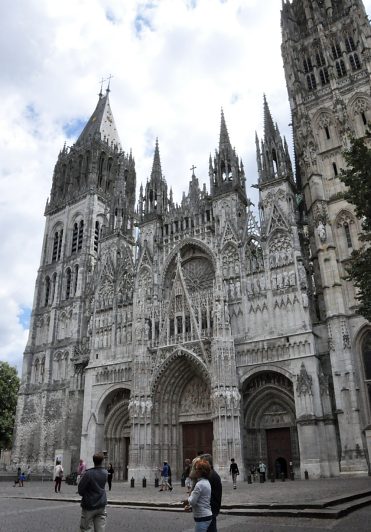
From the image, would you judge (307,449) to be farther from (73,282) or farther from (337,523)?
(73,282)

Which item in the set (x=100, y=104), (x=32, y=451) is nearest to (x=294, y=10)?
(x=100, y=104)

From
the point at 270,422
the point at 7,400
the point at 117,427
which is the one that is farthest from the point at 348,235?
the point at 7,400

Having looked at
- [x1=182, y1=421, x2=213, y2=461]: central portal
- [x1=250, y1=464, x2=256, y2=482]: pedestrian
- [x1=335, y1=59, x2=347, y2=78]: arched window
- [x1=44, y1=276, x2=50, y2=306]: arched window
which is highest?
[x1=335, y1=59, x2=347, y2=78]: arched window

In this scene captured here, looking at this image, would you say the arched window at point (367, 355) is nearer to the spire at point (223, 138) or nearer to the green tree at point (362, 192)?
the green tree at point (362, 192)

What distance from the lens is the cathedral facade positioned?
24.4 m

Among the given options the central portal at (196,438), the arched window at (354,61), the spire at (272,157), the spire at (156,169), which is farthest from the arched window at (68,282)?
the arched window at (354,61)

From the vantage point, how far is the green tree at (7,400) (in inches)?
1704

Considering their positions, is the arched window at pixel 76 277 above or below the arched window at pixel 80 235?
below

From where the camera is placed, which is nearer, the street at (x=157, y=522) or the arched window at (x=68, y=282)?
the street at (x=157, y=522)

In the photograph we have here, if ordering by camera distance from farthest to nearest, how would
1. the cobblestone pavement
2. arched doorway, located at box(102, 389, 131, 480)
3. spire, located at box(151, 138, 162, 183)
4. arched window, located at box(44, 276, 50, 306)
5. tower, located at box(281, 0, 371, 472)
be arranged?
arched window, located at box(44, 276, 50, 306)
spire, located at box(151, 138, 162, 183)
arched doorway, located at box(102, 389, 131, 480)
tower, located at box(281, 0, 371, 472)
the cobblestone pavement

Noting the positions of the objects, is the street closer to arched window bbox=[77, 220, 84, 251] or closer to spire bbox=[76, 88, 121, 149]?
arched window bbox=[77, 220, 84, 251]

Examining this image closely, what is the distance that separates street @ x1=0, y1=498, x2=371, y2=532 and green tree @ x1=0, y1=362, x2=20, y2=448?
113 feet

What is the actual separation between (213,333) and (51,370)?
743 inches

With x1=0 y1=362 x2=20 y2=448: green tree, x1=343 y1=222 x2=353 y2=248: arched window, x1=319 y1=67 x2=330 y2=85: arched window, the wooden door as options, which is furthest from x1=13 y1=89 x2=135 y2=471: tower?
x1=319 y1=67 x2=330 y2=85: arched window
